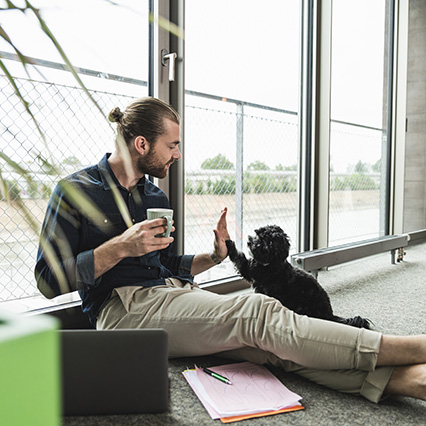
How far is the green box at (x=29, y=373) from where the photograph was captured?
313 mm

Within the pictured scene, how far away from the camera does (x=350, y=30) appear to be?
10.6ft

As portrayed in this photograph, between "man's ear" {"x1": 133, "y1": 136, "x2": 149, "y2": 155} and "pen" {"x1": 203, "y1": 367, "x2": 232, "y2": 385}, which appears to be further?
"man's ear" {"x1": 133, "y1": 136, "x2": 149, "y2": 155}

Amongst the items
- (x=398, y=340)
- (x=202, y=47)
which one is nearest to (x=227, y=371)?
(x=398, y=340)

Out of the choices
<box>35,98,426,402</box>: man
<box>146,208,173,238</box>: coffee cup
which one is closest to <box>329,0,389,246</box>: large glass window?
<box>35,98,426,402</box>: man

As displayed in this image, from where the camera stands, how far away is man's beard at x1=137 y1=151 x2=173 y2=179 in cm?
152

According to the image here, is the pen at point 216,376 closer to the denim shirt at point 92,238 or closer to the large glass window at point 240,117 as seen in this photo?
the denim shirt at point 92,238

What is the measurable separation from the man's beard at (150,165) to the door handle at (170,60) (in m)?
0.57

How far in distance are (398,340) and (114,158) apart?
3.51ft

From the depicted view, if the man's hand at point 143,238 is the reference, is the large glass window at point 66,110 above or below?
above

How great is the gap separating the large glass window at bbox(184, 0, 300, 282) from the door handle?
0.42ft

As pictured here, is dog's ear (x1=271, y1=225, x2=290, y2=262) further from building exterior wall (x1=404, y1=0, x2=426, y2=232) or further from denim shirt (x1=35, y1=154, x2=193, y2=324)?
building exterior wall (x1=404, y1=0, x2=426, y2=232)

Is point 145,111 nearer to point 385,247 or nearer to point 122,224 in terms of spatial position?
point 122,224

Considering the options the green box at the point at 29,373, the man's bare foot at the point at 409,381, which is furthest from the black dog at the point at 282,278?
the green box at the point at 29,373

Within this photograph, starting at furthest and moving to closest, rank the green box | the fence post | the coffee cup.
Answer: the fence post < the coffee cup < the green box
